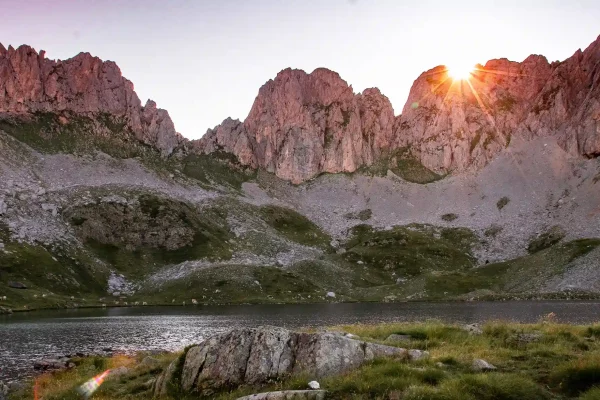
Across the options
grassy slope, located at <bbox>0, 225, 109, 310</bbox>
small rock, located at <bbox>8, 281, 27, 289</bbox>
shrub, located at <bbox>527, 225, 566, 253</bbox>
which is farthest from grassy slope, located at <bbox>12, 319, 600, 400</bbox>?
shrub, located at <bbox>527, 225, 566, 253</bbox>

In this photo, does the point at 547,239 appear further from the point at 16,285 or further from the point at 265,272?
the point at 16,285

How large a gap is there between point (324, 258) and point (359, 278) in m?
23.3

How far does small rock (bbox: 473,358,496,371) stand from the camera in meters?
19.3

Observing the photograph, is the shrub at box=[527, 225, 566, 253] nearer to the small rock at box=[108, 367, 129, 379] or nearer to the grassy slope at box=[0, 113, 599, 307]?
the grassy slope at box=[0, 113, 599, 307]

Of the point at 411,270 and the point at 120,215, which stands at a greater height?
the point at 120,215

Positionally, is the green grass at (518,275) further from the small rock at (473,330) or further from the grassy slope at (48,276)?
the small rock at (473,330)

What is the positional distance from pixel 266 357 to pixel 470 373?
8.38m

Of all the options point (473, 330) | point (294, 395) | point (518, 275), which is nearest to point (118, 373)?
point (294, 395)

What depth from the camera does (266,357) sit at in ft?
68.1

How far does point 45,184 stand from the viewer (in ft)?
623

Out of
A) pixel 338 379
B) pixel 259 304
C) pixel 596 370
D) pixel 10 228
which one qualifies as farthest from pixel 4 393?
pixel 10 228

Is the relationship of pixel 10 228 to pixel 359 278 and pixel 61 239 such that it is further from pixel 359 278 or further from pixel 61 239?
pixel 359 278

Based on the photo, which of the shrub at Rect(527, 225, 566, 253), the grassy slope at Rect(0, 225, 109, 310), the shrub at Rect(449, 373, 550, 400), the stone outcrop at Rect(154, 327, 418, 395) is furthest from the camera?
the shrub at Rect(527, 225, 566, 253)

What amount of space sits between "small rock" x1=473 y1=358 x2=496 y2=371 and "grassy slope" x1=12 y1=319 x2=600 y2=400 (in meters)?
0.24
